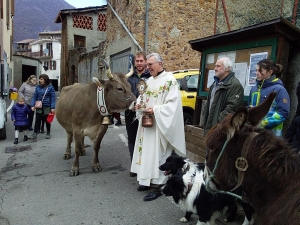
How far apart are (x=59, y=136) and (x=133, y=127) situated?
181 inches

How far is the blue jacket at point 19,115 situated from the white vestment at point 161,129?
16.6ft

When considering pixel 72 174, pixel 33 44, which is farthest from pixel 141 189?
pixel 33 44

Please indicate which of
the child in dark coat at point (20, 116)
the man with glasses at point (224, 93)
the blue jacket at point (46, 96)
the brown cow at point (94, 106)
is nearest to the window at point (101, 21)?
the blue jacket at point (46, 96)

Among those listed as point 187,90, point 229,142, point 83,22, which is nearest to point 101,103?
point 229,142

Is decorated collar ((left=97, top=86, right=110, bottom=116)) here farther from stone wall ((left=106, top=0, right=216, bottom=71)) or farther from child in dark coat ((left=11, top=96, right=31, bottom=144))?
stone wall ((left=106, top=0, right=216, bottom=71))

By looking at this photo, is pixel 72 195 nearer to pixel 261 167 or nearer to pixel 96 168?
pixel 96 168

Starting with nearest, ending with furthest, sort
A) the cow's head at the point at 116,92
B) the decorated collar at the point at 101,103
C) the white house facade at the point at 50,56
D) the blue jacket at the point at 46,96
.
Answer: the cow's head at the point at 116,92 < the decorated collar at the point at 101,103 < the blue jacket at the point at 46,96 < the white house facade at the point at 50,56

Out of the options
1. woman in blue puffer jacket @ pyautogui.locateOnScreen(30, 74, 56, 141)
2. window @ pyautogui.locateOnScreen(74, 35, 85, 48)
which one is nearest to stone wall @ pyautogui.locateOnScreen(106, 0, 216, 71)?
woman in blue puffer jacket @ pyautogui.locateOnScreen(30, 74, 56, 141)

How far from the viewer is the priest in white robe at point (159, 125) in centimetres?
389

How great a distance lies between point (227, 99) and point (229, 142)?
1947 millimetres

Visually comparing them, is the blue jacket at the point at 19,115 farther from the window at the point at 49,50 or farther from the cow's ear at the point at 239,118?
the window at the point at 49,50

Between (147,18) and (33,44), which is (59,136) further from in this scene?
(33,44)

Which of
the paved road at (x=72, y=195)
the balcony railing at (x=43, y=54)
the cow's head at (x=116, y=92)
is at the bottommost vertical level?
the paved road at (x=72, y=195)

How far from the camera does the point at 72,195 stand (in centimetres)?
422
